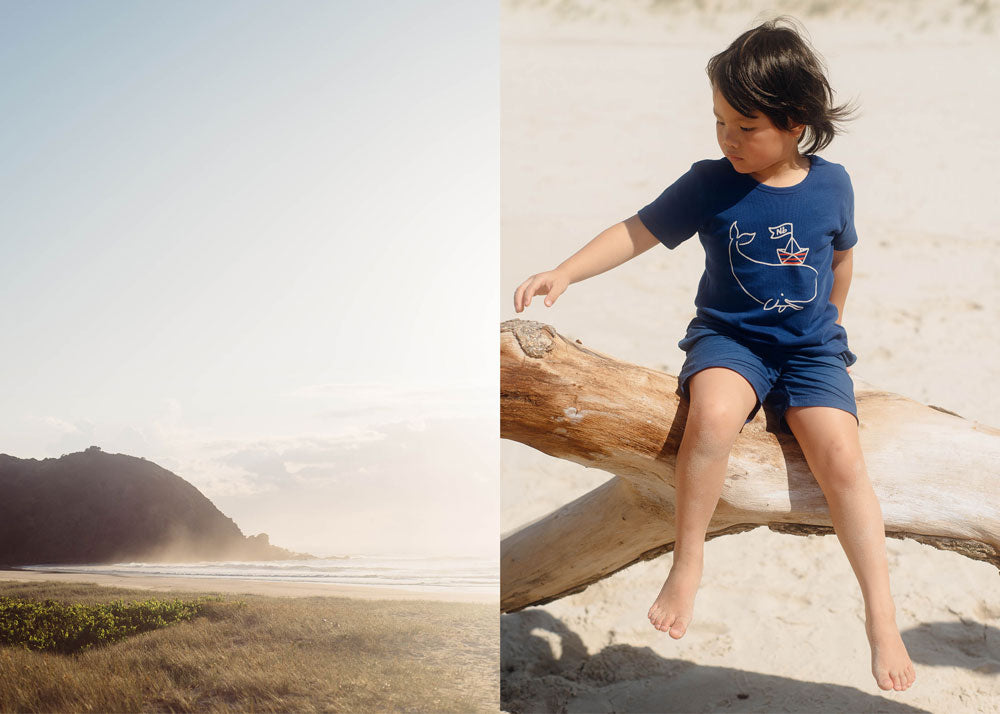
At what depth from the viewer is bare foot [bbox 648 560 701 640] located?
122 cm

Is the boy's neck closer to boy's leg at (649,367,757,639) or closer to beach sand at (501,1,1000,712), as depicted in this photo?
boy's leg at (649,367,757,639)

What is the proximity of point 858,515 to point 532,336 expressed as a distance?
0.55 m

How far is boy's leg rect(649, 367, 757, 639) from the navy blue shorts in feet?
0.06

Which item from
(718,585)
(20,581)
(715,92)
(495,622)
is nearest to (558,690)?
(495,622)

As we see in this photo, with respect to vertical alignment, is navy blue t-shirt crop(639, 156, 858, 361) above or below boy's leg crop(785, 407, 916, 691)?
above

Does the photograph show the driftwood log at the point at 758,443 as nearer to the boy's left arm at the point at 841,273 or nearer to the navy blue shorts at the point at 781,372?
the navy blue shorts at the point at 781,372

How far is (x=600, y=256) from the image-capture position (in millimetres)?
1365

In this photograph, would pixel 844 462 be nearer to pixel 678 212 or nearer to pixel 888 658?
pixel 888 658

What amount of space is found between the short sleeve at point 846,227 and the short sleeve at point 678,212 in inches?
8.8

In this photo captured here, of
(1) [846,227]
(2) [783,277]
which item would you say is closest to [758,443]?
(2) [783,277]

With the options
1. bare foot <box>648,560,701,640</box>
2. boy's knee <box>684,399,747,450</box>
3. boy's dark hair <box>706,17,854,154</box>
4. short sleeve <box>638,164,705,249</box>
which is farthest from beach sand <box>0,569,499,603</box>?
boy's dark hair <box>706,17,854,154</box>

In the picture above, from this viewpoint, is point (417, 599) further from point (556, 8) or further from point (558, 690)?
point (556, 8)

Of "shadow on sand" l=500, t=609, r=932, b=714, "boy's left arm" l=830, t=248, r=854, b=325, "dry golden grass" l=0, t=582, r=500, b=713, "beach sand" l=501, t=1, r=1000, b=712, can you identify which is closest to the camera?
"boy's left arm" l=830, t=248, r=854, b=325

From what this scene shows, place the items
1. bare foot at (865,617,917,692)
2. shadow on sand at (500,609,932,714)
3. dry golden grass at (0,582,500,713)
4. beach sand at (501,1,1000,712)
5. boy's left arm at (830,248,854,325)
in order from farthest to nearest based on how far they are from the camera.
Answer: beach sand at (501,1,1000,712), shadow on sand at (500,609,932,714), dry golden grass at (0,582,500,713), boy's left arm at (830,248,854,325), bare foot at (865,617,917,692)
